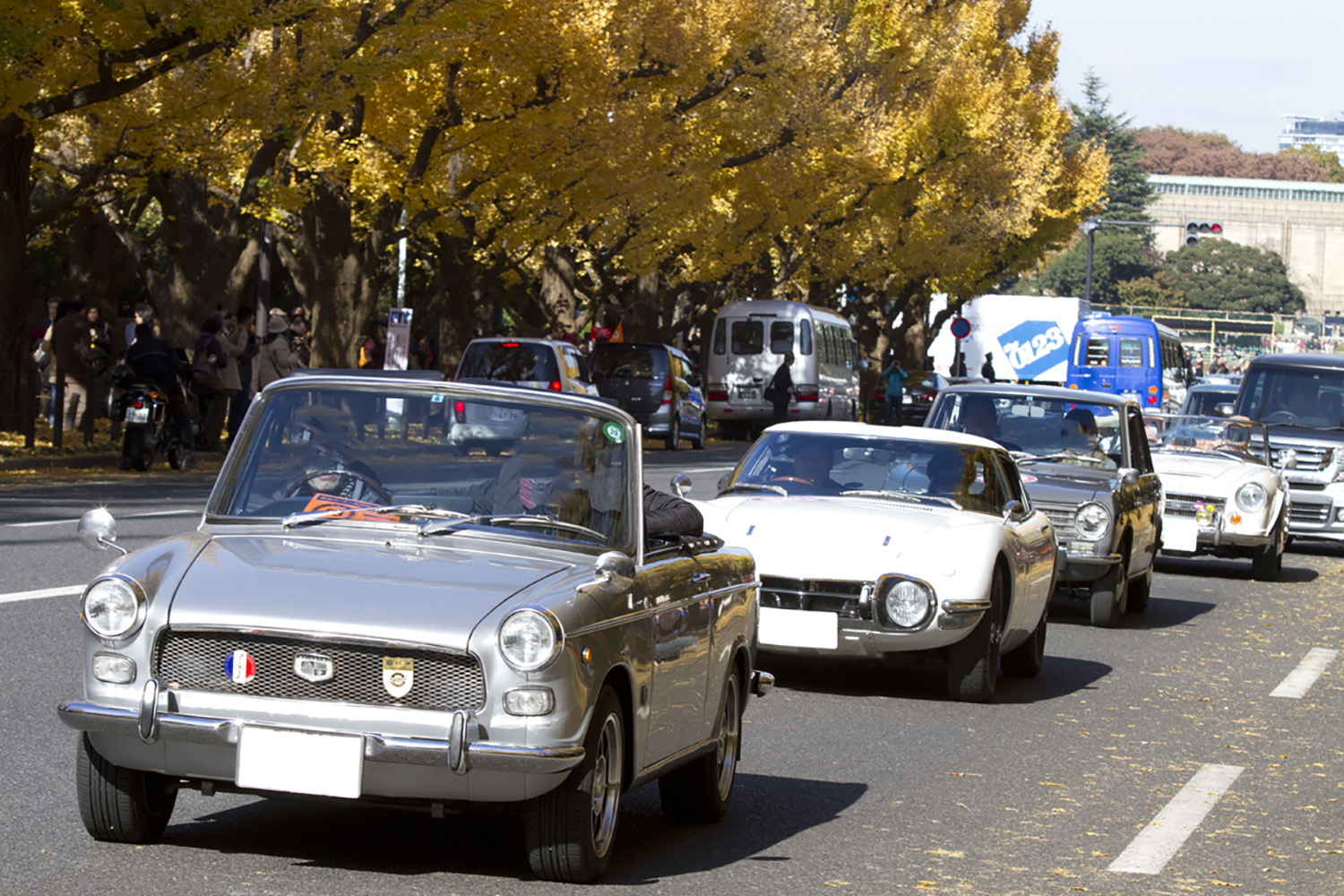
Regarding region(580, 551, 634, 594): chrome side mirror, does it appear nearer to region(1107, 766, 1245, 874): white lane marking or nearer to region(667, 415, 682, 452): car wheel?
region(1107, 766, 1245, 874): white lane marking

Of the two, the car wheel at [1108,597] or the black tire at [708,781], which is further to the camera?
the car wheel at [1108,597]

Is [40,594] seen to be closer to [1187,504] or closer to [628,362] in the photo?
[1187,504]

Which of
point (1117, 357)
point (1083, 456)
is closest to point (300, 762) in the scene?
point (1083, 456)

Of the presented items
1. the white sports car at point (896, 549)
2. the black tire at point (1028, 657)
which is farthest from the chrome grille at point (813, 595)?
the black tire at point (1028, 657)

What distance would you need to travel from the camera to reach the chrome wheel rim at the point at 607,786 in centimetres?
546

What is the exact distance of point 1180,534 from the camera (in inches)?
685

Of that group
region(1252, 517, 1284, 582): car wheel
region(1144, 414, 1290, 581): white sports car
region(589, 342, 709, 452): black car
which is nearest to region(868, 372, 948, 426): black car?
region(589, 342, 709, 452): black car

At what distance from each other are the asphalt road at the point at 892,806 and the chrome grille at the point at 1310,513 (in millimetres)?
9617

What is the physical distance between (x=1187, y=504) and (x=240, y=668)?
13.8m

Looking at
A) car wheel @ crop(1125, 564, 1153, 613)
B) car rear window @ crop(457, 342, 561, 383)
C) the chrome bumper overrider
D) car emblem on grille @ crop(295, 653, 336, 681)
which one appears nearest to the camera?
the chrome bumper overrider

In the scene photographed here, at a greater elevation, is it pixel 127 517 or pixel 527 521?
pixel 527 521

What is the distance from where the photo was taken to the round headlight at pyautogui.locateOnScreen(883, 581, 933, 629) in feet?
30.6

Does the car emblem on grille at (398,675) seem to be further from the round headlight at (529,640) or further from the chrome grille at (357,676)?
the round headlight at (529,640)

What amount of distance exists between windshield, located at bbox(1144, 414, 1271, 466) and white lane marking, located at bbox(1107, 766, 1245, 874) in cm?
1112
